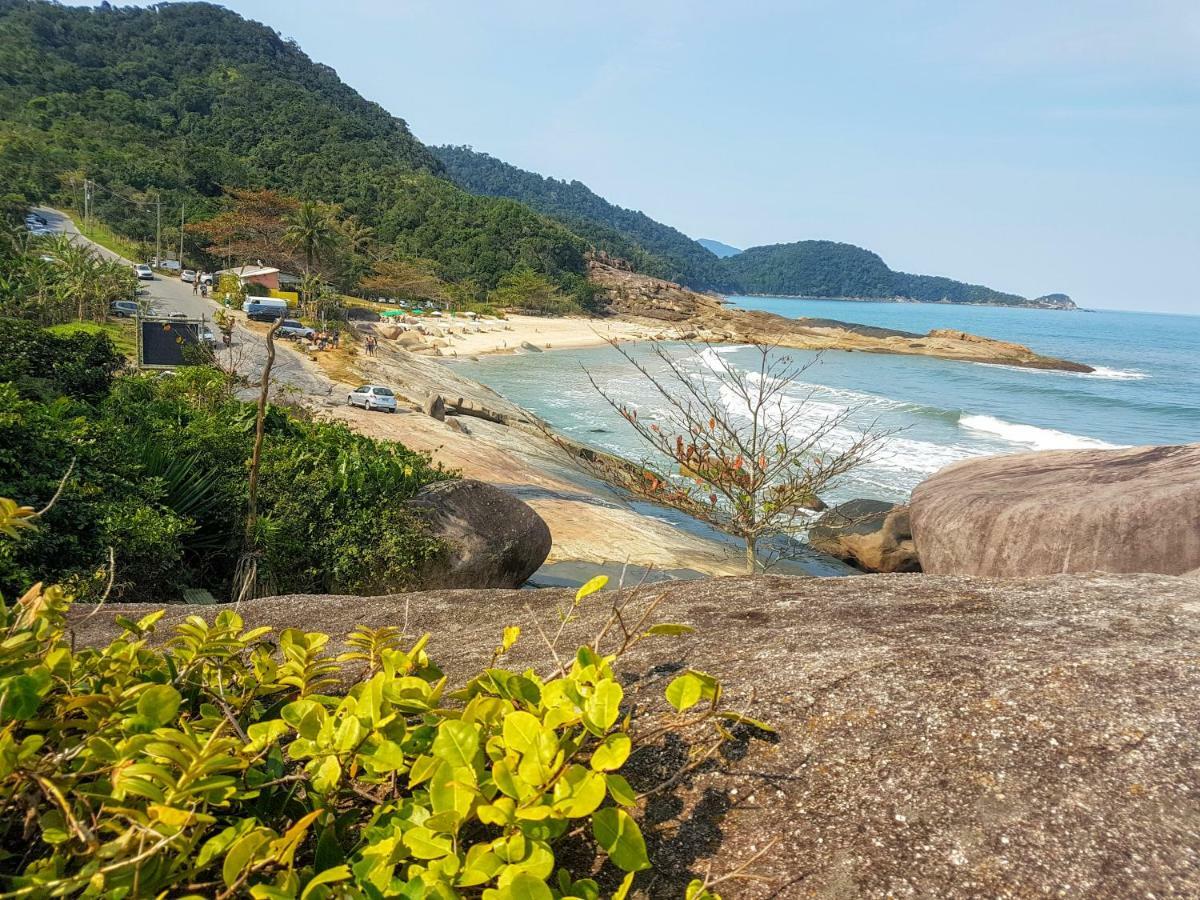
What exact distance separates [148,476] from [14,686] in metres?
7.21

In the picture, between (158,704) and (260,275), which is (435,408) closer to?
(158,704)

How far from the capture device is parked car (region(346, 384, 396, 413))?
25.0 metres

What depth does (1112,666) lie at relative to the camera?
195cm

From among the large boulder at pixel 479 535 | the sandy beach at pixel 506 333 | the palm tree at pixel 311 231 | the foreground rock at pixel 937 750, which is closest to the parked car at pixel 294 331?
the sandy beach at pixel 506 333

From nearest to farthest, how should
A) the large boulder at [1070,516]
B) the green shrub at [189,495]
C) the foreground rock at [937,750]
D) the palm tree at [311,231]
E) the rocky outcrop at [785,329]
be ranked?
the foreground rock at [937,750] < the green shrub at [189,495] < the large boulder at [1070,516] < the palm tree at [311,231] < the rocky outcrop at [785,329]

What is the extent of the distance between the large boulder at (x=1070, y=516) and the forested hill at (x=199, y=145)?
75.9 m

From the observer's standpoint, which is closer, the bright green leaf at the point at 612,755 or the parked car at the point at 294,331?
the bright green leaf at the point at 612,755

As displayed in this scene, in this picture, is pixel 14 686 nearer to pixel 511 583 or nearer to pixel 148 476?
pixel 148 476

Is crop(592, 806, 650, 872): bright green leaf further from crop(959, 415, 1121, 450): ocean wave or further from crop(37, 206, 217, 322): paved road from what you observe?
crop(959, 415, 1121, 450): ocean wave

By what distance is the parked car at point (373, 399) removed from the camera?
25.0m

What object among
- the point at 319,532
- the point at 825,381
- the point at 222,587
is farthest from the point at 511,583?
the point at 825,381

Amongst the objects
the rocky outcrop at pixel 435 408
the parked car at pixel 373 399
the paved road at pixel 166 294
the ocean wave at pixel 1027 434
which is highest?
the paved road at pixel 166 294

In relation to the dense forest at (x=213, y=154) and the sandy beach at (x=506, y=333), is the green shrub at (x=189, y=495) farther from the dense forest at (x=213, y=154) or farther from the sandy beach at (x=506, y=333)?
the dense forest at (x=213, y=154)

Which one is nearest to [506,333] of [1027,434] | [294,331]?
[294,331]
